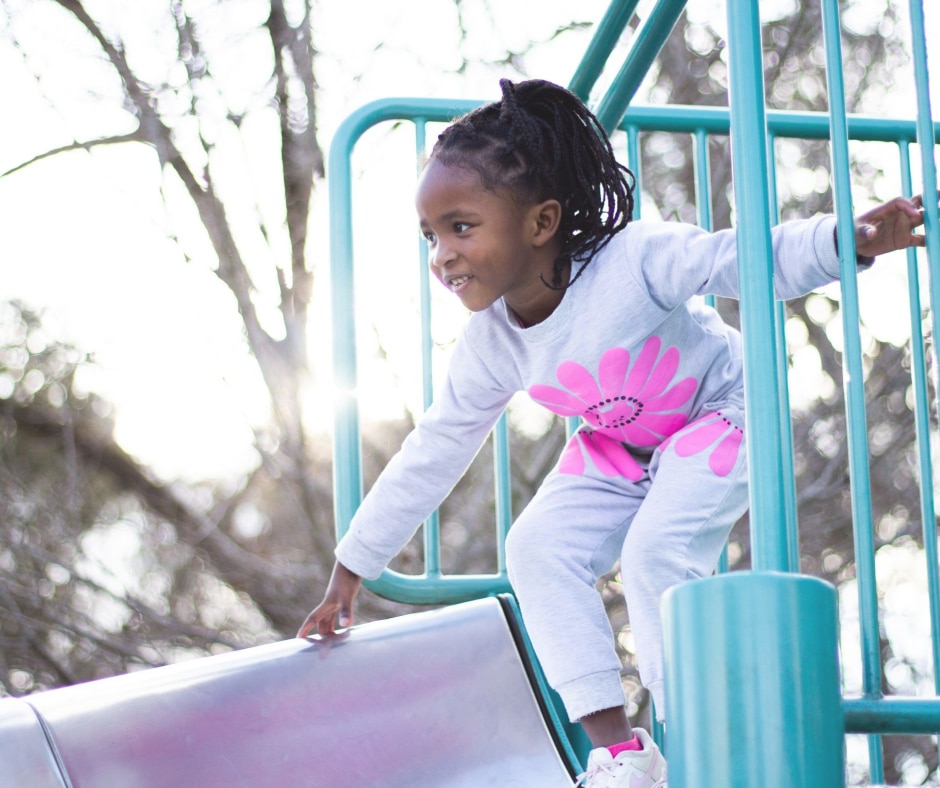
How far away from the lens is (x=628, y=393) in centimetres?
151

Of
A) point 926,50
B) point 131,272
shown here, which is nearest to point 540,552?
point 926,50

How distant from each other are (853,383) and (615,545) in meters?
0.60

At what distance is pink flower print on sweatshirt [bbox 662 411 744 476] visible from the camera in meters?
1.46

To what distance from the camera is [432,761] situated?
57.3 inches

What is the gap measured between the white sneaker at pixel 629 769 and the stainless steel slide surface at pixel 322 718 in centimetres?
17

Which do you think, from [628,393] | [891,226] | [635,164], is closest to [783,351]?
[891,226]

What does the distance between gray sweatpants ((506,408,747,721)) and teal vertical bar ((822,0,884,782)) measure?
395 mm

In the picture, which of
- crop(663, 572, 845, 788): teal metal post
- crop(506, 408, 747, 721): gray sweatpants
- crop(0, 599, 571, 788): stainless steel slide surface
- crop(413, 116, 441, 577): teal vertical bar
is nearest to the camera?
crop(663, 572, 845, 788): teal metal post

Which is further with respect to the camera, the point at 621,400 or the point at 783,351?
the point at 621,400

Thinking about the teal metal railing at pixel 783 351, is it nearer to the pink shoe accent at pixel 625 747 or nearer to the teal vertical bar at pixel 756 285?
the teal vertical bar at pixel 756 285

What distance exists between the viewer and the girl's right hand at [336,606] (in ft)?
5.47

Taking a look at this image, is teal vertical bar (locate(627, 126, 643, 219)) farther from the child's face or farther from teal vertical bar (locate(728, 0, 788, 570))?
teal vertical bar (locate(728, 0, 788, 570))

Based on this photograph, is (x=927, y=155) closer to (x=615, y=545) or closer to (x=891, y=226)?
(x=891, y=226)

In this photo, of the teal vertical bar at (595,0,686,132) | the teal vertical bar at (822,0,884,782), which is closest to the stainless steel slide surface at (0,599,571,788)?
the teal vertical bar at (822,0,884,782)
